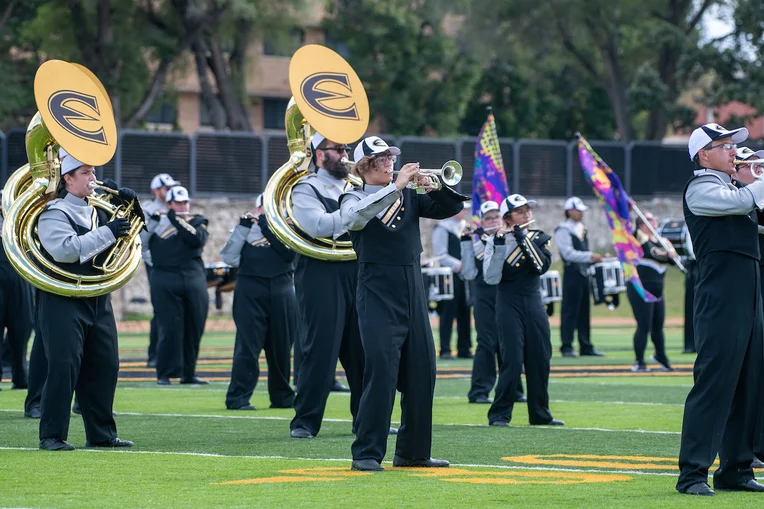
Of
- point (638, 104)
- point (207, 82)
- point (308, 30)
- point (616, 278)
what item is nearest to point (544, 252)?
point (616, 278)

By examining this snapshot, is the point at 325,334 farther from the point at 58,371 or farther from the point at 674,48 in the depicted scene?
the point at 674,48

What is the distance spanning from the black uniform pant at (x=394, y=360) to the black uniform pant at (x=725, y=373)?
1738 mm

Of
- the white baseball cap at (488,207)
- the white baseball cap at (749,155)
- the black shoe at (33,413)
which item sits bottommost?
the black shoe at (33,413)

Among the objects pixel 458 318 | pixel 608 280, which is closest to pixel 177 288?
pixel 458 318

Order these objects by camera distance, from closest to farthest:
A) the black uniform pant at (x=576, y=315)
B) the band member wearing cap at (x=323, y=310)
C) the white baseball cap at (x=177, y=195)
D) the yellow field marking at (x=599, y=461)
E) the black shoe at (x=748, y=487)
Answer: the black shoe at (x=748, y=487) < the yellow field marking at (x=599, y=461) < the band member wearing cap at (x=323, y=310) < the white baseball cap at (x=177, y=195) < the black uniform pant at (x=576, y=315)

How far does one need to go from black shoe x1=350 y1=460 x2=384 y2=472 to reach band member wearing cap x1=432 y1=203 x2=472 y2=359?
1161 cm

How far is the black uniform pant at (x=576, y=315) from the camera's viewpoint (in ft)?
72.8

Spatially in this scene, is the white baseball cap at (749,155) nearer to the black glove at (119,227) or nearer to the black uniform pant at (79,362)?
the black glove at (119,227)

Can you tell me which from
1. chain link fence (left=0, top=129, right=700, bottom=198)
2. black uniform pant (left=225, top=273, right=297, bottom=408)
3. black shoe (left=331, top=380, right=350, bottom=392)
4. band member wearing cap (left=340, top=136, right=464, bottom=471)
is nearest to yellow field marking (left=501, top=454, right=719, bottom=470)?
band member wearing cap (left=340, top=136, right=464, bottom=471)

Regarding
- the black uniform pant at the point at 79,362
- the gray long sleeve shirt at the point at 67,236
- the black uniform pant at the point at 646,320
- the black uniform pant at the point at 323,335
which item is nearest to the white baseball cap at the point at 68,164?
the gray long sleeve shirt at the point at 67,236

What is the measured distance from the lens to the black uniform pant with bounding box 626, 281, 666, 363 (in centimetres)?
1847

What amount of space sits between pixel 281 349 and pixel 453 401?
6.16 ft

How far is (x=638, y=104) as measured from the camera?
143 ft

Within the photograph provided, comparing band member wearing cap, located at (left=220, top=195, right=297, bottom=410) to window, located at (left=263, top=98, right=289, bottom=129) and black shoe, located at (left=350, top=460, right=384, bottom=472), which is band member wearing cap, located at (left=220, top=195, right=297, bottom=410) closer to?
black shoe, located at (left=350, top=460, right=384, bottom=472)
